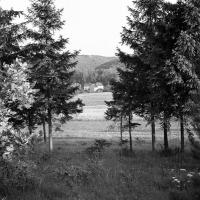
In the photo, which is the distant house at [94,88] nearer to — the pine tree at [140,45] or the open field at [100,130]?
the open field at [100,130]

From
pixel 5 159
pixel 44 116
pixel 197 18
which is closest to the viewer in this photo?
pixel 5 159

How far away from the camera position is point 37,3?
22141mm

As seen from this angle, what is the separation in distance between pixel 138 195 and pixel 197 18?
1047cm

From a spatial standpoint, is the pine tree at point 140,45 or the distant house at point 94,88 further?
the distant house at point 94,88

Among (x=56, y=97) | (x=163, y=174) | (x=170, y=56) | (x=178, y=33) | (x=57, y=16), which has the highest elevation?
(x=57, y=16)

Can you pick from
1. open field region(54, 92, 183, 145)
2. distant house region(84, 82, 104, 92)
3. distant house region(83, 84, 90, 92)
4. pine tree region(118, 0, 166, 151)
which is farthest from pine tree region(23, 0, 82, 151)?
distant house region(83, 84, 90, 92)

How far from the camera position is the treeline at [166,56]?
52.5 ft

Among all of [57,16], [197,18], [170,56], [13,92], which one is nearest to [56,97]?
[57,16]

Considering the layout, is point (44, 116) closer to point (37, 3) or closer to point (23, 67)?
point (37, 3)

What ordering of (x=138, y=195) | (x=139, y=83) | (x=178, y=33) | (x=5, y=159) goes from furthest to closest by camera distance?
(x=139, y=83) < (x=178, y=33) < (x=138, y=195) < (x=5, y=159)

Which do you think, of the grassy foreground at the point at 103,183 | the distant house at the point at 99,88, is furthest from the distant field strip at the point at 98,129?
the distant house at the point at 99,88

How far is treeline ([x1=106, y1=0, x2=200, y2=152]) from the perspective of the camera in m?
16.0

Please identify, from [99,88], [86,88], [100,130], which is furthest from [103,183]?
[86,88]

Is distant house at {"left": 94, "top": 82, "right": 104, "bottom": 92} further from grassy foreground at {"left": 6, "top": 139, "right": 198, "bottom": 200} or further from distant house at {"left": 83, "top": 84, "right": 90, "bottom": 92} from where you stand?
grassy foreground at {"left": 6, "top": 139, "right": 198, "bottom": 200}
